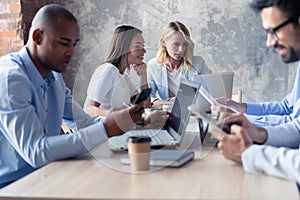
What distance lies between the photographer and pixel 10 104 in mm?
1509

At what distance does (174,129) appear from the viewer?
179cm

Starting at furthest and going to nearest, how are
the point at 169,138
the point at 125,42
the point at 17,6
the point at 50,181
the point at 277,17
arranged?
the point at 17,6 → the point at 125,42 → the point at 169,138 → the point at 277,17 → the point at 50,181

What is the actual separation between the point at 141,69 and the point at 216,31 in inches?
62.9

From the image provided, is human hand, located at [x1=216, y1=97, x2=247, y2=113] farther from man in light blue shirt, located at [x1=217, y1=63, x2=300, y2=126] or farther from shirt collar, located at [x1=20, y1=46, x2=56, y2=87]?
shirt collar, located at [x1=20, y1=46, x2=56, y2=87]

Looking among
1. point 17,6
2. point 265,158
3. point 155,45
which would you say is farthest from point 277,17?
point 17,6

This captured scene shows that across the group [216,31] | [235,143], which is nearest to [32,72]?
[235,143]

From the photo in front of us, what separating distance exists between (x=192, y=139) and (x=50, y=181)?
726mm

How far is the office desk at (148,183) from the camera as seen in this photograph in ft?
3.70

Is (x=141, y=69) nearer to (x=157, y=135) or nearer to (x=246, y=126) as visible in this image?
(x=157, y=135)

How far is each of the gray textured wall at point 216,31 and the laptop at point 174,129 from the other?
2487 millimetres

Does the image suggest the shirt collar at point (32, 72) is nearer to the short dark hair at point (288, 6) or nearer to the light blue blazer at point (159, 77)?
the short dark hair at point (288, 6)

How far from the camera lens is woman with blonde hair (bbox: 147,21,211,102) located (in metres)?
2.75

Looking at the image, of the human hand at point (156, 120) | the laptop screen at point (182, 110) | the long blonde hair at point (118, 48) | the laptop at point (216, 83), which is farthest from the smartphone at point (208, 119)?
the long blonde hair at point (118, 48)

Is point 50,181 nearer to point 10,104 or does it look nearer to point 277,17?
point 10,104
